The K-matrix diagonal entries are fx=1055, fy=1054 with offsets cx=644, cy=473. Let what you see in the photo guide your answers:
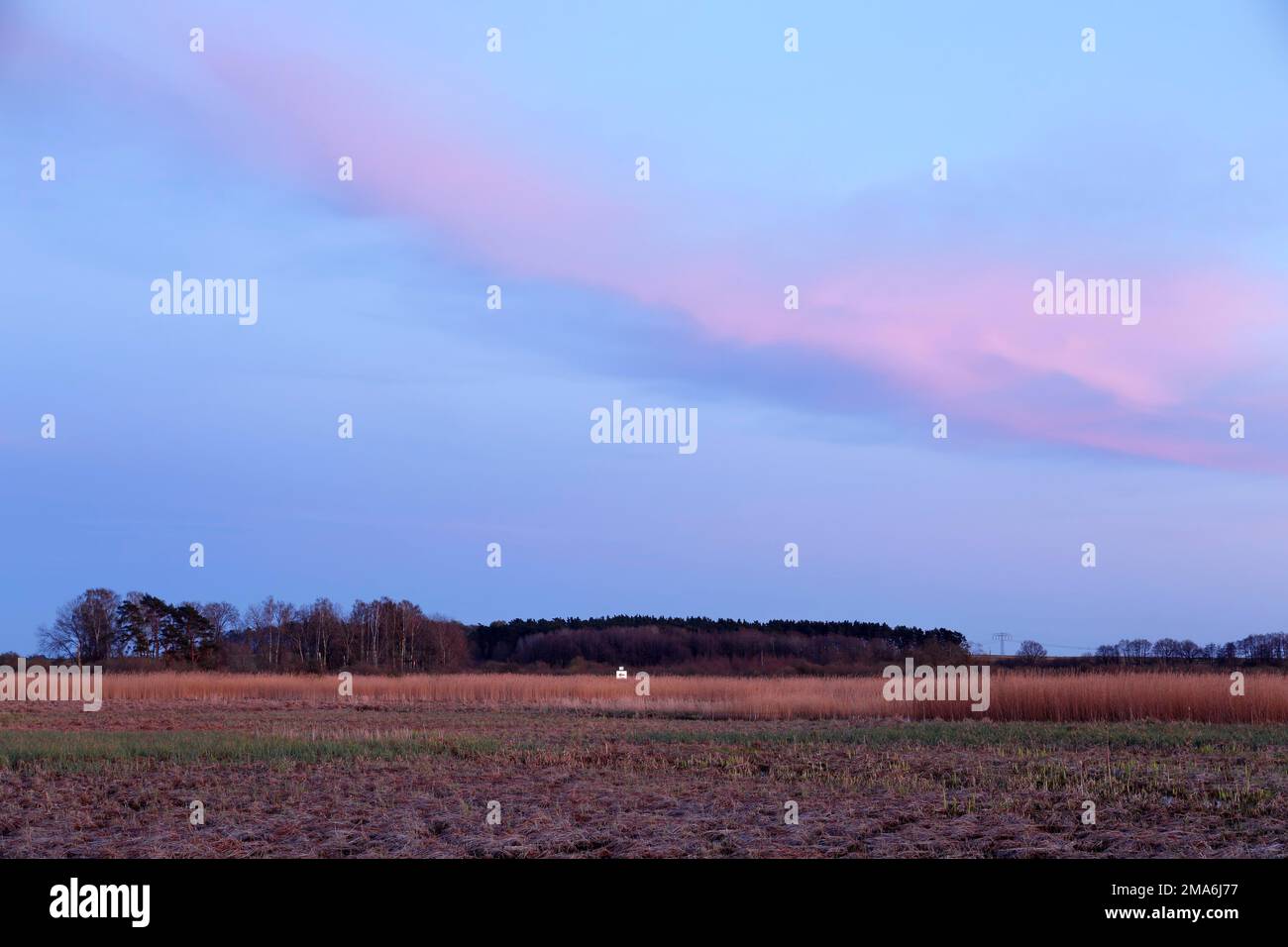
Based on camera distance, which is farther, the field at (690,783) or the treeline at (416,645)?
the treeline at (416,645)

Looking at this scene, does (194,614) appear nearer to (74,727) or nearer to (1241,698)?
(74,727)

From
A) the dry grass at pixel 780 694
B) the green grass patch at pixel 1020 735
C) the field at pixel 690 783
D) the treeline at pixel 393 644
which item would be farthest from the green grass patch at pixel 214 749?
the treeline at pixel 393 644

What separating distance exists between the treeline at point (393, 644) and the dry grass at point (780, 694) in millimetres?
19613

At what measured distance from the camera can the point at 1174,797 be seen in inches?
505

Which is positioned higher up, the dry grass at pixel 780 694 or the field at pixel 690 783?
the field at pixel 690 783

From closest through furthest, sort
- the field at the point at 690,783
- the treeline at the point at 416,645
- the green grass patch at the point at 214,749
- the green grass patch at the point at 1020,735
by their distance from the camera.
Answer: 1. the field at the point at 690,783
2. the green grass patch at the point at 214,749
3. the green grass patch at the point at 1020,735
4. the treeline at the point at 416,645

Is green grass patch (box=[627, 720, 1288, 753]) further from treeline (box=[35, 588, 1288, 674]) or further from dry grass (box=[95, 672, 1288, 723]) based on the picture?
treeline (box=[35, 588, 1288, 674])

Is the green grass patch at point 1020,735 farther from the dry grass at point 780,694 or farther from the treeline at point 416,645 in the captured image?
the treeline at point 416,645

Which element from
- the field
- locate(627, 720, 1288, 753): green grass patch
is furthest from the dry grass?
locate(627, 720, 1288, 753): green grass patch

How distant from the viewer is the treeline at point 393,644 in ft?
234
